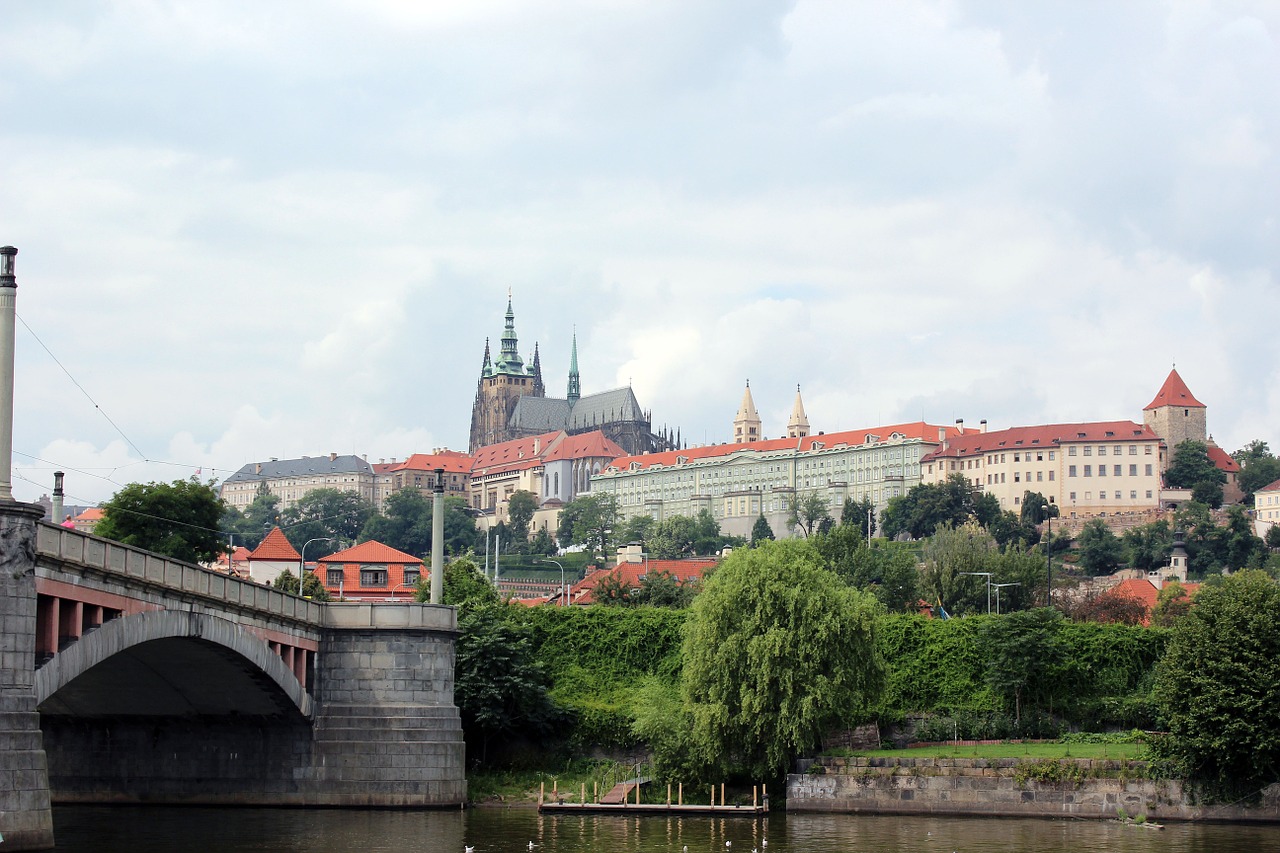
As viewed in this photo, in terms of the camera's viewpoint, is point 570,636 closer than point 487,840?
No

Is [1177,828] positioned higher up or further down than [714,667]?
further down

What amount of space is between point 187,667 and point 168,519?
132 feet

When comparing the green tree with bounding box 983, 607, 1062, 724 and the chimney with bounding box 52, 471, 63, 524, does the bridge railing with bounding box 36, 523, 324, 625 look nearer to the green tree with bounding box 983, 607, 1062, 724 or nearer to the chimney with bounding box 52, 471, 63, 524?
the chimney with bounding box 52, 471, 63, 524

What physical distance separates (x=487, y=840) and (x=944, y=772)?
14616 millimetres

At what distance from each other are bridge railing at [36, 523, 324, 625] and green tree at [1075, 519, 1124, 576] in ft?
437

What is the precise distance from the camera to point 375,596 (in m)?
90.9

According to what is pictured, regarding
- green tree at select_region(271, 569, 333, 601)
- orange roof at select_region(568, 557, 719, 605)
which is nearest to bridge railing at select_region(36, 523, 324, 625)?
green tree at select_region(271, 569, 333, 601)

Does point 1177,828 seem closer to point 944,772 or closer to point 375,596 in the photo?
point 944,772

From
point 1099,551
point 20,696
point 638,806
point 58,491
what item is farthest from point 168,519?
point 1099,551

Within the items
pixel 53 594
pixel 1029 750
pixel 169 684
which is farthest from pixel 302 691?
pixel 1029 750

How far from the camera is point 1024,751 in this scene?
54.8 metres

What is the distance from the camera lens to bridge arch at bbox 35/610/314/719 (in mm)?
39125

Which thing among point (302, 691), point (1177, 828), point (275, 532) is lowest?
point (1177, 828)

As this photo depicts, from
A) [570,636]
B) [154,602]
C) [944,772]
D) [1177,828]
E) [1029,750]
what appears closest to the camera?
[154,602]
